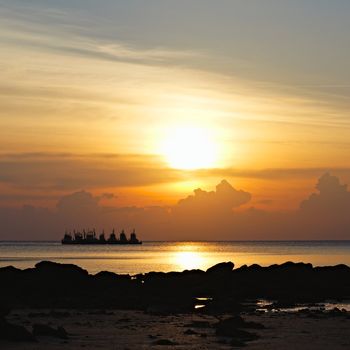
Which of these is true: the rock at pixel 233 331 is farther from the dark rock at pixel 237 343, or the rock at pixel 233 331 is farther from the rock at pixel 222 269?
the rock at pixel 222 269

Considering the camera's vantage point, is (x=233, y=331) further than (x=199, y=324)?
No

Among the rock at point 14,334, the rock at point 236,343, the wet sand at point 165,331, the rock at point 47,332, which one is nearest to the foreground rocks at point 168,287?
the wet sand at point 165,331

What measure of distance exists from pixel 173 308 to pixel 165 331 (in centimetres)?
1271

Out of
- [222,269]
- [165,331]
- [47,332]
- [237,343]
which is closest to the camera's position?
[237,343]

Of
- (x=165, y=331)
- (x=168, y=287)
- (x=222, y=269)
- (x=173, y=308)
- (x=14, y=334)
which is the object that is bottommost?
(x=165, y=331)

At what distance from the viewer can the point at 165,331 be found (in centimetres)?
3903

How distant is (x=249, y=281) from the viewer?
6900 cm

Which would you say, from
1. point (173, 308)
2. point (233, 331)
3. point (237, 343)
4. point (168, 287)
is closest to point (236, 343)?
point (237, 343)

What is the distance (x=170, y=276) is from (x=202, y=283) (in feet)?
11.6

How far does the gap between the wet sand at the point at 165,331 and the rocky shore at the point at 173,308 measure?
5cm

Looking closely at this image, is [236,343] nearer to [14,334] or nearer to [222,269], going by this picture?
[14,334]

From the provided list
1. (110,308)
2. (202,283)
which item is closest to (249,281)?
(202,283)

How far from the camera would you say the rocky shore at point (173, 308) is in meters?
35.1

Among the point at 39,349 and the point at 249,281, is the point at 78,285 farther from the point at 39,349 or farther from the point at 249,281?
the point at 39,349
